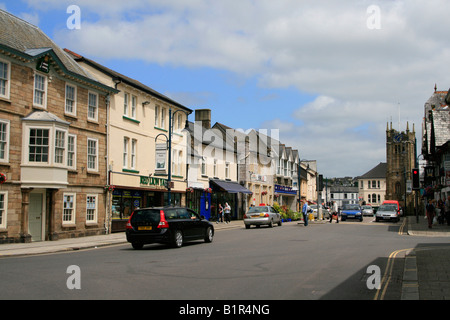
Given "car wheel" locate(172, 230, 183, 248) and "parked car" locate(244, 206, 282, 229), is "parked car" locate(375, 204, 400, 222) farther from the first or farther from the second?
"car wheel" locate(172, 230, 183, 248)

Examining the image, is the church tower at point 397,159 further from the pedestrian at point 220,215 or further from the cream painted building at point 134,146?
the cream painted building at point 134,146

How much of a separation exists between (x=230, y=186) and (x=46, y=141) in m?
26.1

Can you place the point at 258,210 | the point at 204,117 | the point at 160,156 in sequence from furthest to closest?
1. the point at 204,117
2. the point at 258,210
3. the point at 160,156

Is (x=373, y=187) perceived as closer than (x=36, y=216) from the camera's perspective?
No

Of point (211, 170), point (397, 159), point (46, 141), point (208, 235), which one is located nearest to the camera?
point (208, 235)

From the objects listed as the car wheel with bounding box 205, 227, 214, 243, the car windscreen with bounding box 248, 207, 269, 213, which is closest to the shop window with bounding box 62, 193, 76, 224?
the car wheel with bounding box 205, 227, 214, 243

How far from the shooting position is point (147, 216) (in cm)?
1764

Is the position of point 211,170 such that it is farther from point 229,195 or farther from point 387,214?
point 387,214

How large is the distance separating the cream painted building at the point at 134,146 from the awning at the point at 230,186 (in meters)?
7.85

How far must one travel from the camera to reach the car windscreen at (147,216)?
17.5 meters

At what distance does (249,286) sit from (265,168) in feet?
164

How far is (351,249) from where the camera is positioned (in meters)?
16.6

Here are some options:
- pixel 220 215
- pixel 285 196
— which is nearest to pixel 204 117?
pixel 220 215
